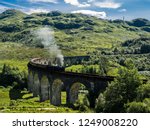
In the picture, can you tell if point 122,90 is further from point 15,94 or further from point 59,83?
point 15,94

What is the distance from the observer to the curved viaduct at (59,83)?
223ft

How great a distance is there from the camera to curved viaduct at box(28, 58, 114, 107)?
67938mm

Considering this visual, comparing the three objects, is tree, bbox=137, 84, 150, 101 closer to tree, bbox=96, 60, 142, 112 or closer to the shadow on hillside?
tree, bbox=96, 60, 142, 112

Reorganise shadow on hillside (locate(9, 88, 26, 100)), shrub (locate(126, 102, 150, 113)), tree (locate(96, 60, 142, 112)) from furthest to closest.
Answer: shadow on hillside (locate(9, 88, 26, 100)), tree (locate(96, 60, 142, 112)), shrub (locate(126, 102, 150, 113))

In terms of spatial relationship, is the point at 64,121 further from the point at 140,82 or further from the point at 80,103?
the point at 80,103

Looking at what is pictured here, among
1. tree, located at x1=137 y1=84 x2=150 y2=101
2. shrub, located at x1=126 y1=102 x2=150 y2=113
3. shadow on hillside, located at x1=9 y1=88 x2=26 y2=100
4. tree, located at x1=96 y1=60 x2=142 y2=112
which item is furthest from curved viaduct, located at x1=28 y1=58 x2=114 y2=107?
shrub, located at x1=126 y1=102 x2=150 y2=113

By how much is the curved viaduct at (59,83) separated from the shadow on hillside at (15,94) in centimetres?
397

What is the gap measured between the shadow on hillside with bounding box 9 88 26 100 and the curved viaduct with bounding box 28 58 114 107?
13.0 feet

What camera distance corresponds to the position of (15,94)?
106 m

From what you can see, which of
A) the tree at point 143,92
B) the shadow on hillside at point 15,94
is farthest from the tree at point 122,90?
the shadow on hillside at point 15,94

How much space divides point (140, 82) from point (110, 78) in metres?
10.4

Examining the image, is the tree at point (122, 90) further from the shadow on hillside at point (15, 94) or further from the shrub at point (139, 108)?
the shadow on hillside at point (15, 94)

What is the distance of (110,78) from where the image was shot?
64750mm

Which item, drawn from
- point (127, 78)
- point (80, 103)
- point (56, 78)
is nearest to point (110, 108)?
point (127, 78)
